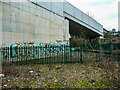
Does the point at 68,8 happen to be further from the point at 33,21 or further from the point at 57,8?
the point at 33,21

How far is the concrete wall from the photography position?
7.65 meters

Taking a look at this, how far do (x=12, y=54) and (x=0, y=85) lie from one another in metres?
4.08

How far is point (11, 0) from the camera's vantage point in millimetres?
7988

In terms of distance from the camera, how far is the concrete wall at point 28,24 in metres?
7.65

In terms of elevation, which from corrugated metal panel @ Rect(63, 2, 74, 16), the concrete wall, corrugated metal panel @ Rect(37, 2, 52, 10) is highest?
corrugated metal panel @ Rect(63, 2, 74, 16)

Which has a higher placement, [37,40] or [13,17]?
[13,17]

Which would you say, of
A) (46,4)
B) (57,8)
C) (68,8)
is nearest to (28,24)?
(46,4)

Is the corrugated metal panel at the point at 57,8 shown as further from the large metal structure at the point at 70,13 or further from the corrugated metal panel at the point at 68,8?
the corrugated metal panel at the point at 68,8

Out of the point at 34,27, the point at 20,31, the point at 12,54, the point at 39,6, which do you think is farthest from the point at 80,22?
the point at 12,54

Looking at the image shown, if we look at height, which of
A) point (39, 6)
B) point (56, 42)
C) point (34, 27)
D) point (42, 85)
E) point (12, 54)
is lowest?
point (42, 85)

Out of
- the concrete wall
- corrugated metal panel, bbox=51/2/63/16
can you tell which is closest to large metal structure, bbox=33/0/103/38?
corrugated metal panel, bbox=51/2/63/16

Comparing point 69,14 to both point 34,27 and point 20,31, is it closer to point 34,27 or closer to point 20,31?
point 34,27

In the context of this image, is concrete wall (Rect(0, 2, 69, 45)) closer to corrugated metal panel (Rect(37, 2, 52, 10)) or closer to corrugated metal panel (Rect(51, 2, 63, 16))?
corrugated metal panel (Rect(37, 2, 52, 10))

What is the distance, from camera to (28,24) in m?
9.70
